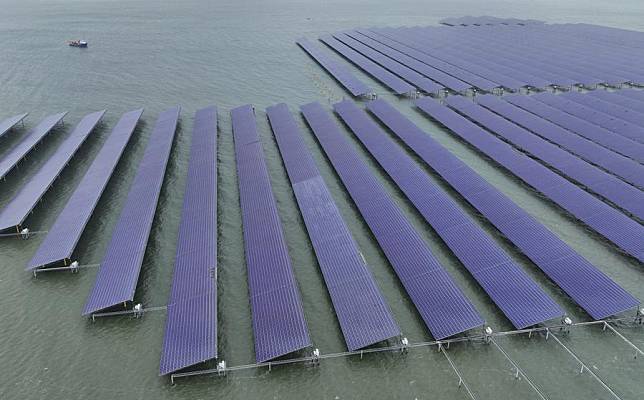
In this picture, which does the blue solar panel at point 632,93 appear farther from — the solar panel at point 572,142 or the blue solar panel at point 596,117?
the solar panel at point 572,142

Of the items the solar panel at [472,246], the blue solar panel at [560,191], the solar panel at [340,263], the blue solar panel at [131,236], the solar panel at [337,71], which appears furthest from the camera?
the solar panel at [337,71]

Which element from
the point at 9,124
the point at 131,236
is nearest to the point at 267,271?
the point at 131,236

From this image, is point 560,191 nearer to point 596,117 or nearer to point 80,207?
point 596,117

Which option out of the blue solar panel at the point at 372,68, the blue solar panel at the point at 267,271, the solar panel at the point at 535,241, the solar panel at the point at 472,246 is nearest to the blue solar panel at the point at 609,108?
the blue solar panel at the point at 372,68

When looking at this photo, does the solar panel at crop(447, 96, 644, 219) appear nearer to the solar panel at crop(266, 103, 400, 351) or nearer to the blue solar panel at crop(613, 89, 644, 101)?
the blue solar panel at crop(613, 89, 644, 101)

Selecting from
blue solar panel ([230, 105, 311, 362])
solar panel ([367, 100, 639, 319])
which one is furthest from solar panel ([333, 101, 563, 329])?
blue solar panel ([230, 105, 311, 362])
